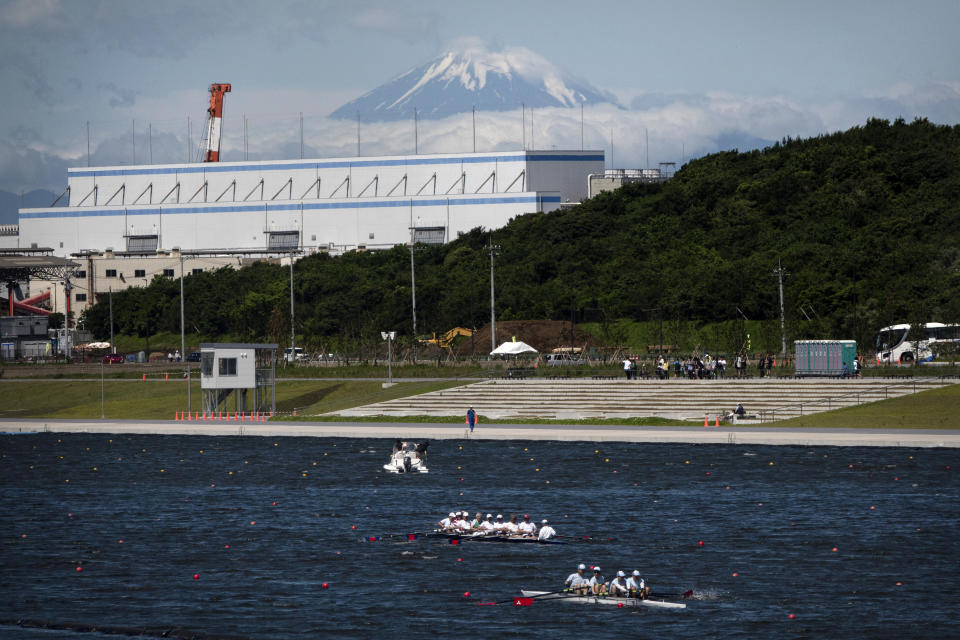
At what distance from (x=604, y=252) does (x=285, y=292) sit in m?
40.4

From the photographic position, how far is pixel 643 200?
173 meters

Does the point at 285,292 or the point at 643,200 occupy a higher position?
the point at 643,200

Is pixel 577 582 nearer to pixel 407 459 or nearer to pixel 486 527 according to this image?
pixel 486 527

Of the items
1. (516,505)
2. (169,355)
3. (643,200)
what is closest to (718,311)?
(643,200)

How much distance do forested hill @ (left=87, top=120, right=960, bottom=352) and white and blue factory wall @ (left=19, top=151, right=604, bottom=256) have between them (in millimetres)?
7062

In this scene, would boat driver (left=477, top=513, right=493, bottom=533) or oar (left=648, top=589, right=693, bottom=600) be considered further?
boat driver (left=477, top=513, right=493, bottom=533)

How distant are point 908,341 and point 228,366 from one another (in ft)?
173

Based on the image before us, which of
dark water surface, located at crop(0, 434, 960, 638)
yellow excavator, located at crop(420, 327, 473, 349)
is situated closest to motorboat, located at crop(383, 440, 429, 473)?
dark water surface, located at crop(0, 434, 960, 638)

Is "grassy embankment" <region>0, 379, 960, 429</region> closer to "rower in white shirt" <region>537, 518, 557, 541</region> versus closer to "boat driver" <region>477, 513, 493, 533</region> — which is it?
"rower in white shirt" <region>537, 518, 557, 541</region>

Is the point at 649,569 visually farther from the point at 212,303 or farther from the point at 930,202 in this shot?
the point at 212,303

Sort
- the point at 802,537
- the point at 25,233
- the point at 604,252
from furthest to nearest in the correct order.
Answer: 1. the point at 25,233
2. the point at 604,252
3. the point at 802,537

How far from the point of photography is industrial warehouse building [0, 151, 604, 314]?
7023 inches

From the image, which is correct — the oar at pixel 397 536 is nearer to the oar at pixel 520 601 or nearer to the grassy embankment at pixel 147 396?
the oar at pixel 520 601

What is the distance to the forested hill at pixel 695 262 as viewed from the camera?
413ft
